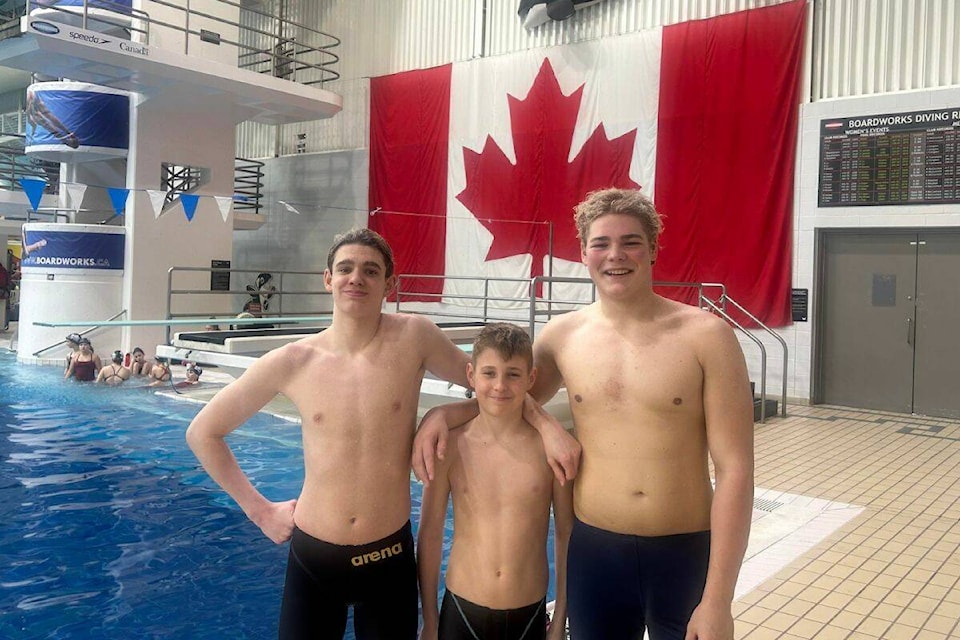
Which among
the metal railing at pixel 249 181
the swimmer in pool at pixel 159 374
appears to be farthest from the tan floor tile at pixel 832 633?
the metal railing at pixel 249 181

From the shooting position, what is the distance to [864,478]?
5.79 m

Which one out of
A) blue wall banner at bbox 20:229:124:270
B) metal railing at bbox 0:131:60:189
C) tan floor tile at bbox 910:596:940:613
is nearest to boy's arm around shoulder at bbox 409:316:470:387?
tan floor tile at bbox 910:596:940:613

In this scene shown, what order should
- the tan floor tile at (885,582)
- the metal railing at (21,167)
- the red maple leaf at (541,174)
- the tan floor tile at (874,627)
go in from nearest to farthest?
the tan floor tile at (874,627)
the tan floor tile at (885,582)
the red maple leaf at (541,174)
the metal railing at (21,167)

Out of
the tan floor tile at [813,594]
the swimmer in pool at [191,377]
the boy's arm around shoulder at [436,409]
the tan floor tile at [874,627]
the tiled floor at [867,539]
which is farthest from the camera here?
the swimmer in pool at [191,377]

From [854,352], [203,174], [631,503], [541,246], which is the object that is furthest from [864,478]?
[203,174]

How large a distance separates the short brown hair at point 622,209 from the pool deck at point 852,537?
1.99 metres

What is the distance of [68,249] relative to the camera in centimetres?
1056

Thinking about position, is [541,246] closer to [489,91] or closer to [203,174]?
[489,91]

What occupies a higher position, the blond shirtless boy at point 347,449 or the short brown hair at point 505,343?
the short brown hair at point 505,343

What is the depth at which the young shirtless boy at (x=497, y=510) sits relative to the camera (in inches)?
70.9

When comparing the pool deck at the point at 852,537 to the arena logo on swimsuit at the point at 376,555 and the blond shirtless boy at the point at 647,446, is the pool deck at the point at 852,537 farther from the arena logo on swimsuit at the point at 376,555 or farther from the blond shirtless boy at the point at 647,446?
the arena logo on swimsuit at the point at 376,555

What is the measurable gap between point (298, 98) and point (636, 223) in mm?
10313

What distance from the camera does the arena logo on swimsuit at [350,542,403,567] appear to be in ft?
6.16

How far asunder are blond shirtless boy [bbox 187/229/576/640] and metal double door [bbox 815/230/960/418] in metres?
8.45
